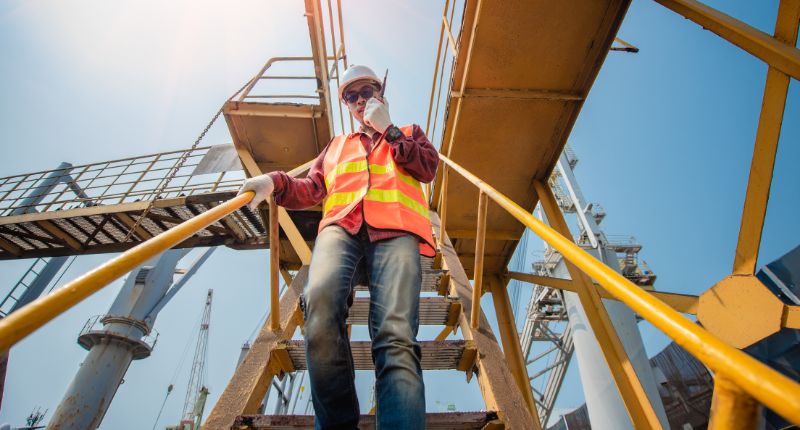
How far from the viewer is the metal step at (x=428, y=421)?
1571mm

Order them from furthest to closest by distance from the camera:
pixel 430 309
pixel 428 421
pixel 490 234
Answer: pixel 490 234
pixel 430 309
pixel 428 421

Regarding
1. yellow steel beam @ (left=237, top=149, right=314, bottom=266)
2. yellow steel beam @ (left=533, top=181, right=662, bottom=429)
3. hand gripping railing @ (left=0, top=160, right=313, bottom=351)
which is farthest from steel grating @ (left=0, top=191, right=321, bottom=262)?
hand gripping railing @ (left=0, top=160, right=313, bottom=351)

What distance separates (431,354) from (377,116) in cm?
152

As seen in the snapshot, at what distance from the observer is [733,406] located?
0.53 meters

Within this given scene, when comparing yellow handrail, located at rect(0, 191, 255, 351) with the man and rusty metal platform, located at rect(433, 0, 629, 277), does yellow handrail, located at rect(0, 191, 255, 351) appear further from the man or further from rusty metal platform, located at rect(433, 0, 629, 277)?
rusty metal platform, located at rect(433, 0, 629, 277)

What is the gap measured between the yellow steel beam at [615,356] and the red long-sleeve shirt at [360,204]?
166 cm

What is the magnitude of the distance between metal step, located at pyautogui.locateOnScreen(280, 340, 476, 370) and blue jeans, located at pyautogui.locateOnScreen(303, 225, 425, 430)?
0.40 metres

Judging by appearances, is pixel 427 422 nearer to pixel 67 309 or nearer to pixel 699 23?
pixel 67 309

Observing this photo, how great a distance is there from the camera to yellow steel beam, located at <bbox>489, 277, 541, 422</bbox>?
413 centimetres

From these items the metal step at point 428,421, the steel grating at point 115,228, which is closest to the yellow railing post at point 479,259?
the metal step at point 428,421

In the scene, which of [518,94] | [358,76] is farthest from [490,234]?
[358,76]

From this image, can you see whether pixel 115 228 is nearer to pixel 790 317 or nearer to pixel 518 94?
pixel 518 94

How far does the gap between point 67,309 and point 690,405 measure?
46.3ft

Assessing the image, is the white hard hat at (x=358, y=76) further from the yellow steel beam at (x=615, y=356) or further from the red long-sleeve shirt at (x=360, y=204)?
the yellow steel beam at (x=615, y=356)
